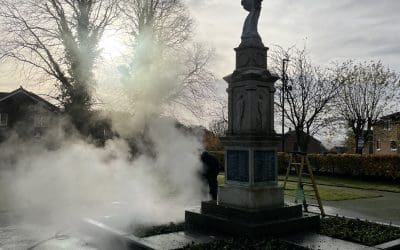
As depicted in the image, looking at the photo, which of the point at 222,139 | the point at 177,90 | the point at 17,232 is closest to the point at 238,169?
the point at 222,139

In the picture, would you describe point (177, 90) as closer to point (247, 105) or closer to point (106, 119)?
point (106, 119)

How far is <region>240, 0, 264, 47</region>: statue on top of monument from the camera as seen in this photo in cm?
832

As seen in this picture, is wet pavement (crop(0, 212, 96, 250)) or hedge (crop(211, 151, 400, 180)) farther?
hedge (crop(211, 151, 400, 180))

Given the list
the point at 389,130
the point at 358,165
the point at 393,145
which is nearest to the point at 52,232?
the point at 358,165

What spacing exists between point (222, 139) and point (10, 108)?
40.3m

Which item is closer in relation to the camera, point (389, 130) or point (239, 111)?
point (239, 111)

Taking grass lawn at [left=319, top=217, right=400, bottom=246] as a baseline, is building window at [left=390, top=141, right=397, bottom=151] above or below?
above

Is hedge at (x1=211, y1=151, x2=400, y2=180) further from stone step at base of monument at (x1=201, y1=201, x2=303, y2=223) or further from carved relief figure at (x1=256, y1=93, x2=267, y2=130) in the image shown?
carved relief figure at (x1=256, y1=93, x2=267, y2=130)

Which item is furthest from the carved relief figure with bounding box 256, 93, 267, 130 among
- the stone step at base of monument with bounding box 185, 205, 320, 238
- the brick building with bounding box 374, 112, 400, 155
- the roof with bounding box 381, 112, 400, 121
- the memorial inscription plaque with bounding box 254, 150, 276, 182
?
the roof with bounding box 381, 112, 400, 121

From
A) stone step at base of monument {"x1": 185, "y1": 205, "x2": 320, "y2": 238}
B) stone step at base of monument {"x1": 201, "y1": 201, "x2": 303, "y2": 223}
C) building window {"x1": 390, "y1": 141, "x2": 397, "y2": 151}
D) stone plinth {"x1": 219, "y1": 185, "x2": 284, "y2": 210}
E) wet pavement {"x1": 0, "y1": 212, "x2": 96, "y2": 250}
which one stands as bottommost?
wet pavement {"x1": 0, "y1": 212, "x2": 96, "y2": 250}

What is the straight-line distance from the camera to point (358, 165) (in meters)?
24.6

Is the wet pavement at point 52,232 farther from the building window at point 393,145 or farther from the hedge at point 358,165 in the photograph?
the building window at point 393,145

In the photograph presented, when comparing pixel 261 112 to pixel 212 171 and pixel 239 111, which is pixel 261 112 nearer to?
pixel 239 111

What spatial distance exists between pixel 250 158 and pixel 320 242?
188 cm
